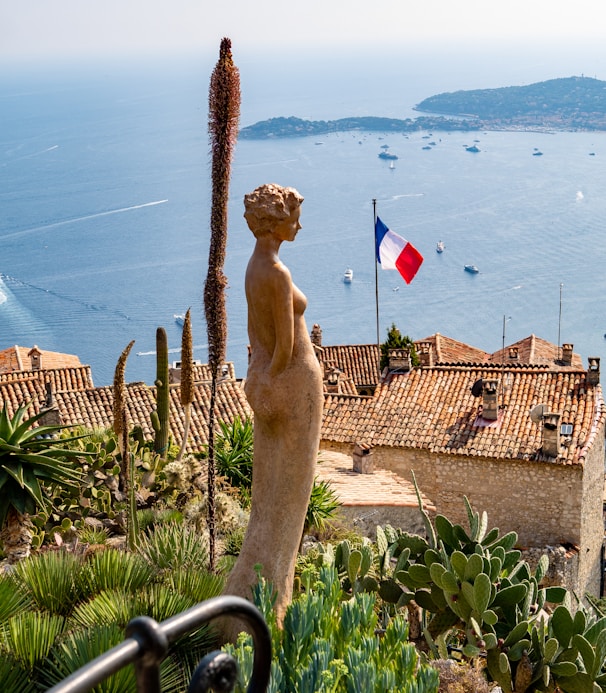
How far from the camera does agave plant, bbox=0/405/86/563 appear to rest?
1020 cm

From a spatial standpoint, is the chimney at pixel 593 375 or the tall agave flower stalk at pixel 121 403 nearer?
the tall agave flower stalk at pixel 121 403

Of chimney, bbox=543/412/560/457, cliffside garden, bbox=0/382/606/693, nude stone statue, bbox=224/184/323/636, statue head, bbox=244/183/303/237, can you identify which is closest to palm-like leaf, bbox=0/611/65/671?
cliffside garden, bbox=0/382/606/693

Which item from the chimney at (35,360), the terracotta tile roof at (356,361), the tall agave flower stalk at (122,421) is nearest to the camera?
the tall agave flower stalk at (122,421)

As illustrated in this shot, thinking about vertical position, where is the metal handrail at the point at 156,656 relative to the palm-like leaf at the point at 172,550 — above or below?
above

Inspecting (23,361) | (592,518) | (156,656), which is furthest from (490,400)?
(23,361)

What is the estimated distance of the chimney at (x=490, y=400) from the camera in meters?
22.8

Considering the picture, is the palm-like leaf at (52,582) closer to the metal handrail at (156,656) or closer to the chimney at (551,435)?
the metal handrail at (156,656)

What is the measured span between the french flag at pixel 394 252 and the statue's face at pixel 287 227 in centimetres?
2358

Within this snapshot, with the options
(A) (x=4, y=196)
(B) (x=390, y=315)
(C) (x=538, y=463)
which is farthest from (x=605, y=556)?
(A) (x=4, y=196)

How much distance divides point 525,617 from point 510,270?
100078 mm

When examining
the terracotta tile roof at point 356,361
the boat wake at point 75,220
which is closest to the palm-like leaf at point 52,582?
the terracotta tile roof at point 356,361

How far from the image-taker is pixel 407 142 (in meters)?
192

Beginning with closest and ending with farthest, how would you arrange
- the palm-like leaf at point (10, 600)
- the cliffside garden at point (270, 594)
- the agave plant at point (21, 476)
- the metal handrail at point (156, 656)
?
the metal handrail at point (156, 656) < the cliffside garden at point (270, 594) < the palm-like leaf at point (10, 600) < the agave plant at point (21, 476)

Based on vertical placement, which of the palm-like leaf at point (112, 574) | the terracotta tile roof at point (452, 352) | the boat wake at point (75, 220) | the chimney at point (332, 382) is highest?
the palm-like leaf at point (112, 574)
